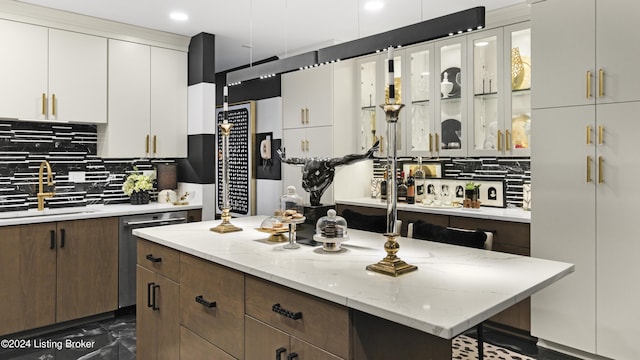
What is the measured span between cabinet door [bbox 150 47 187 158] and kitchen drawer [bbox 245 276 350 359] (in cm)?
291

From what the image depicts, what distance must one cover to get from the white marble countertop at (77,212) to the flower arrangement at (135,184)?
15 centimetres

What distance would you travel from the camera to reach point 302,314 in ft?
5.26

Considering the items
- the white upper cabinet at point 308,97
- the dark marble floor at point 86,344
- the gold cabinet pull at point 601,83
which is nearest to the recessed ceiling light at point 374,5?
the white upper cabinet at point 308,97

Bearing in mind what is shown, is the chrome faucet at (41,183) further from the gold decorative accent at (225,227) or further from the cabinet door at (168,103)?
the gold decorative accent at (225,227)

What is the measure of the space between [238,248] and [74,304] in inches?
85.2

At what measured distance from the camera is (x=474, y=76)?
3.79m

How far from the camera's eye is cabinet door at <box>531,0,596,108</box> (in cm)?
280

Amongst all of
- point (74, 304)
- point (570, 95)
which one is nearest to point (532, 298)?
point (570, 95)

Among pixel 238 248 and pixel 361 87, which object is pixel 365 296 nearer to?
pixel 238 248

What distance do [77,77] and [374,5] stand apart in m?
2.62

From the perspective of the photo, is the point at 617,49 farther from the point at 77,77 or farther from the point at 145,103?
the point at 77,77

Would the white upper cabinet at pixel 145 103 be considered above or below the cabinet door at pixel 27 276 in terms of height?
above

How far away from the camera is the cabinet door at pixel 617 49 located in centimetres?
263

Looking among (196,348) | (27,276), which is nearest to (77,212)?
(27,276)
